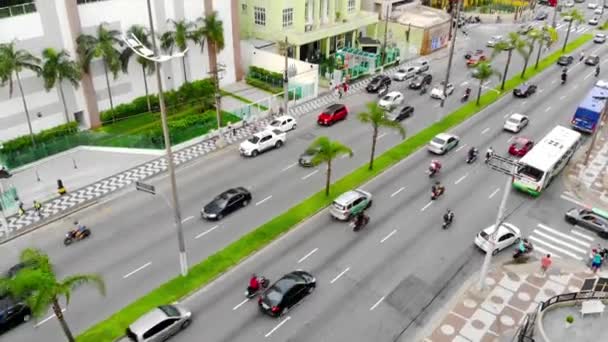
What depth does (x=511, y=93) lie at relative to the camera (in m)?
64.1

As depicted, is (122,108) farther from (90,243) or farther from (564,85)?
(564,85)

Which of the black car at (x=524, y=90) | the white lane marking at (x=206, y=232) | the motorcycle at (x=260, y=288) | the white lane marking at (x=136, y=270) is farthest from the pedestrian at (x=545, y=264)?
the black car at (x=524, y=90)

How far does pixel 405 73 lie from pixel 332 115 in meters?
19.5

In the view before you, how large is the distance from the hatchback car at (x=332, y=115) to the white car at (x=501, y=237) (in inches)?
884

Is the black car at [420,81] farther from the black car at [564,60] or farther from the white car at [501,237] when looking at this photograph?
the white car at [501,237]

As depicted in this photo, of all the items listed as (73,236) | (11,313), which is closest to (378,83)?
(73,236)

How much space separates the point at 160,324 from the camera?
87.4ft

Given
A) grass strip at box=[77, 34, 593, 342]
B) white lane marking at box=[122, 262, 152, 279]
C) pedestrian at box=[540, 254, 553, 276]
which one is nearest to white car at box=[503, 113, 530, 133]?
grass strip at box=[77, 34, 593, 342]

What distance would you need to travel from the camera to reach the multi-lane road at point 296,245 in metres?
28.8

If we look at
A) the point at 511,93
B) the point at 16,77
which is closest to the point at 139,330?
the point at 16,77

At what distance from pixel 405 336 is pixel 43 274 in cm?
1890

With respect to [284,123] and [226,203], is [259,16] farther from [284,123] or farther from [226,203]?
[226,203]

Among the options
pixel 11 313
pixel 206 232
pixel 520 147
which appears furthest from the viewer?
pixel 520 147

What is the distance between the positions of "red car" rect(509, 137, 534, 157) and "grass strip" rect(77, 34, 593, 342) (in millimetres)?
7694
